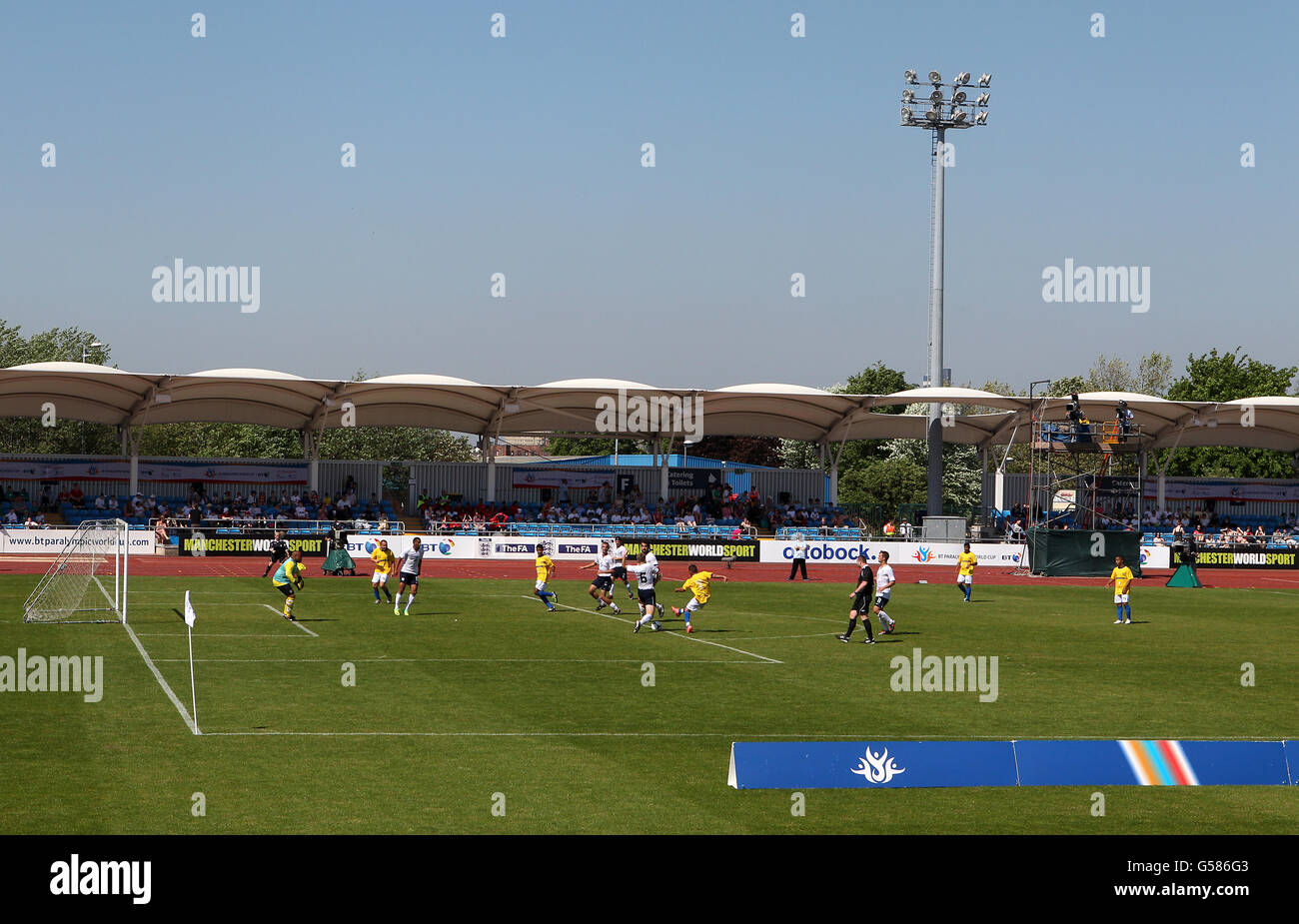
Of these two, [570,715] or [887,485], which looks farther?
[887,485]

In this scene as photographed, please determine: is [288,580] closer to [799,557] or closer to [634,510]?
[799,557]

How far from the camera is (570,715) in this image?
61.3ft

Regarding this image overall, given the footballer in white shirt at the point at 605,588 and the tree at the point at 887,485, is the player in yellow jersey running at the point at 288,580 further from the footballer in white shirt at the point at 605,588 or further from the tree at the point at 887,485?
the tree at the point at 887,485

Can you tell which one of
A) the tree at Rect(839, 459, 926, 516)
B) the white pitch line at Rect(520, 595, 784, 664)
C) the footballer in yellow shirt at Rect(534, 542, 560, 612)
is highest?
the tree at Rect(839, 459, 926, 516)

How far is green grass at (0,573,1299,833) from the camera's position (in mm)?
12961

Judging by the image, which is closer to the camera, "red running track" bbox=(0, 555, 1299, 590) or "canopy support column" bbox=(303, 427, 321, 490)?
"red running track" bbox=(0, 555, 1299, 590)

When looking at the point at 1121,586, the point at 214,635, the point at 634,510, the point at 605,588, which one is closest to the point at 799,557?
the point at 605,588

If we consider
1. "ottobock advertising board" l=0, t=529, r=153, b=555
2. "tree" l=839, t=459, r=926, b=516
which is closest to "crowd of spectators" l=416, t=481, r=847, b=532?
"ottobock advertising board" l=0, t=529, r=153, b=555

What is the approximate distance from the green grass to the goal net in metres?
0.65

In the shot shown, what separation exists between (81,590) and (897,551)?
3741 cm

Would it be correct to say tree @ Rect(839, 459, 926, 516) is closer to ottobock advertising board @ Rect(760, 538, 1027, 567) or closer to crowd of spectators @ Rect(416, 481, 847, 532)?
crowd of spectators @ Rect(416, 481, 847, 532)

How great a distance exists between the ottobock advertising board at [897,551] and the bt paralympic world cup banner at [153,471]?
28240 mm

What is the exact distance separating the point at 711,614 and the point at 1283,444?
5934 cm

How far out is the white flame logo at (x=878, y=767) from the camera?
1350 cm
